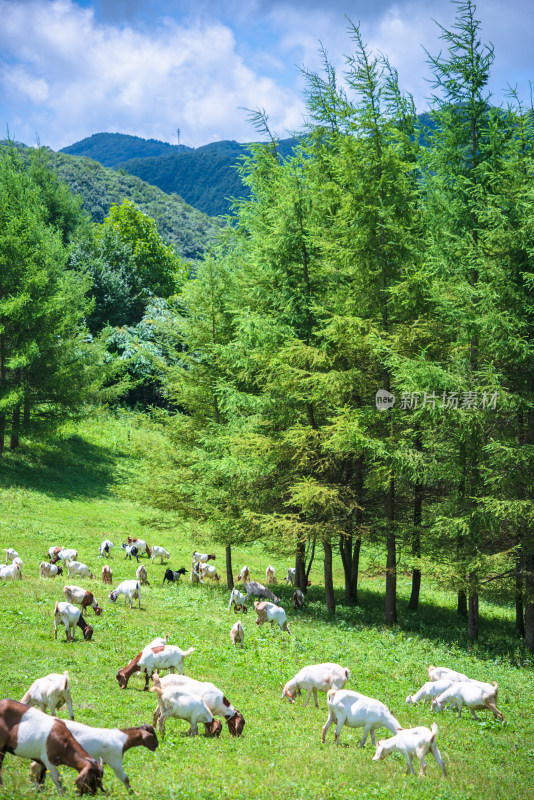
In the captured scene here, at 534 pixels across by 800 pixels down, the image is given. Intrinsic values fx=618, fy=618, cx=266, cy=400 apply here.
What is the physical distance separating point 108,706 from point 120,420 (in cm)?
4174

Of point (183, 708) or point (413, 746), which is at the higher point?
point (183, 708)

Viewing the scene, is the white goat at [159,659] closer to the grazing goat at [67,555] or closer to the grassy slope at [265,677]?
the grassy slope at [265,677]

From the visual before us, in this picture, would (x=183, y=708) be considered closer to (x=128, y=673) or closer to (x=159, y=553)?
(x=128, y=673)

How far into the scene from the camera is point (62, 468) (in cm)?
3797

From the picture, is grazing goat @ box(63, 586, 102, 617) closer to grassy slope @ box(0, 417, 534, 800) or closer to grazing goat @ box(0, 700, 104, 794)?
grassy slope @ box(0, 417, 534, 800)

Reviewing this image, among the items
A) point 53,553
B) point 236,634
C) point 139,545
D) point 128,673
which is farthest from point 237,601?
point 139,545

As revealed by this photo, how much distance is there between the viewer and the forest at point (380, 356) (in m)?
18.3

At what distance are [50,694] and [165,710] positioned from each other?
71.5 inches

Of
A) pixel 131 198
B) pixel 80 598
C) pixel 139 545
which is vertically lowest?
pixel 139 545

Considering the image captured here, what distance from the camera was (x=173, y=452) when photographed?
25375mm

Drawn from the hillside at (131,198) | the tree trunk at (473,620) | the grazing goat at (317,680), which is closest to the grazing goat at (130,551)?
the tree trunk at (473,620)

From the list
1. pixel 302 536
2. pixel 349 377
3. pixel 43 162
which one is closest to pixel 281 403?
pixel 349 377

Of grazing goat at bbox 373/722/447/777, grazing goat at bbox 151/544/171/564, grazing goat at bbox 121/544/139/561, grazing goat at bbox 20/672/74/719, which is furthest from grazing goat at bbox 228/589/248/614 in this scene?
grazing goat at bbox 20/672/74/719

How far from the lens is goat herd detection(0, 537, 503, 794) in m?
7.46
